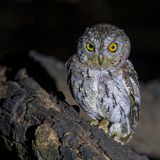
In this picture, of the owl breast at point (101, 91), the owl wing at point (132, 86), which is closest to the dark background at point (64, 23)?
the owl wing at point (132, 86)

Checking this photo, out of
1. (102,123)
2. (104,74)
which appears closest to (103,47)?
(104,74)

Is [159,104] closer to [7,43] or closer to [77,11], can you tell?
[77,11]

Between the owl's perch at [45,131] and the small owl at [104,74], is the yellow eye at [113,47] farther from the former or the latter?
the owl's perch at [45,131]

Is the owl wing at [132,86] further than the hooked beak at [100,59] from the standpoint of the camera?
Yes

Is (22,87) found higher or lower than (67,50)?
higher

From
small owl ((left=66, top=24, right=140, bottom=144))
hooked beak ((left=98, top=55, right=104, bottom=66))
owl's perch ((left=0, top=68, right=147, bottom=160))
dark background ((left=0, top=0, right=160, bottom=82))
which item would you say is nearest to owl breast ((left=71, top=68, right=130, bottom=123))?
small owl ((left=66, top=24, right=140, bottom=144))

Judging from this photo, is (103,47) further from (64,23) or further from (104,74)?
(64,23)

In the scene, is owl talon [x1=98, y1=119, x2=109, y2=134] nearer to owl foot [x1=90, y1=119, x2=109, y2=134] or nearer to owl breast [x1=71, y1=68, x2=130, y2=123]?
owl foot [x1=90, y1=119, x2=109, y2=134]

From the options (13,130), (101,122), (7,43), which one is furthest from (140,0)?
(13,130)
